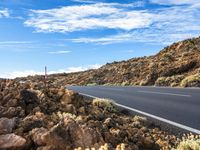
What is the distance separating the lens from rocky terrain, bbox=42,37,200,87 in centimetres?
4275

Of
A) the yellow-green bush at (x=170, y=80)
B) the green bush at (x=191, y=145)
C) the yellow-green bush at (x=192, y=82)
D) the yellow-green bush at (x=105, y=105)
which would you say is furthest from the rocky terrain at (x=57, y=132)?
the yellow-green bush at (x=170, y=80)

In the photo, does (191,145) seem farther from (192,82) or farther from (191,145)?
(192,82)

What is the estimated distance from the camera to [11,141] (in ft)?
23.5

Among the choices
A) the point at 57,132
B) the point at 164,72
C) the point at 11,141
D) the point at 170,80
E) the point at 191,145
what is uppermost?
the point at 164,72

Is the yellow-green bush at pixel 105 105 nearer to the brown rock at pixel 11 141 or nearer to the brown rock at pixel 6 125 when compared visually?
the brown rock at pixel 6 125

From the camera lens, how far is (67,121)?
779 centimetres

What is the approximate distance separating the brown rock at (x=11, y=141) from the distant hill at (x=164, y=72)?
30.2 metres

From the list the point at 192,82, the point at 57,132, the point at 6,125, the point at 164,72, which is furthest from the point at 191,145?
the point at 164,72

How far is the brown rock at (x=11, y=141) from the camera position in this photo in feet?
23.2

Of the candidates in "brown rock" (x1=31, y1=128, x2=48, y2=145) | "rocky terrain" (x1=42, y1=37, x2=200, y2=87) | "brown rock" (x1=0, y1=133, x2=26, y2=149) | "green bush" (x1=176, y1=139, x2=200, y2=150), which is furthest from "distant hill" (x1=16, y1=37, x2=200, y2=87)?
"brown rock" (x1=0, y1=133, x2=26, y2=149)

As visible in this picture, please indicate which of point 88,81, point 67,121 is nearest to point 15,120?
point 67,121

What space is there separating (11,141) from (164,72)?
41.9 meters

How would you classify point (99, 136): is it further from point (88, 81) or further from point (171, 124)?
point (88, 81)

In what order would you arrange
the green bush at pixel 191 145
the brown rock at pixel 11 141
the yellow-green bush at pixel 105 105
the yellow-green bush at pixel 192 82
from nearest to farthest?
the brown rock at pixel 11 141, the green bush at pixel 191 145, the yellow-green bush at pixel 105 105, the yellow-green bush at pixel 192 82
